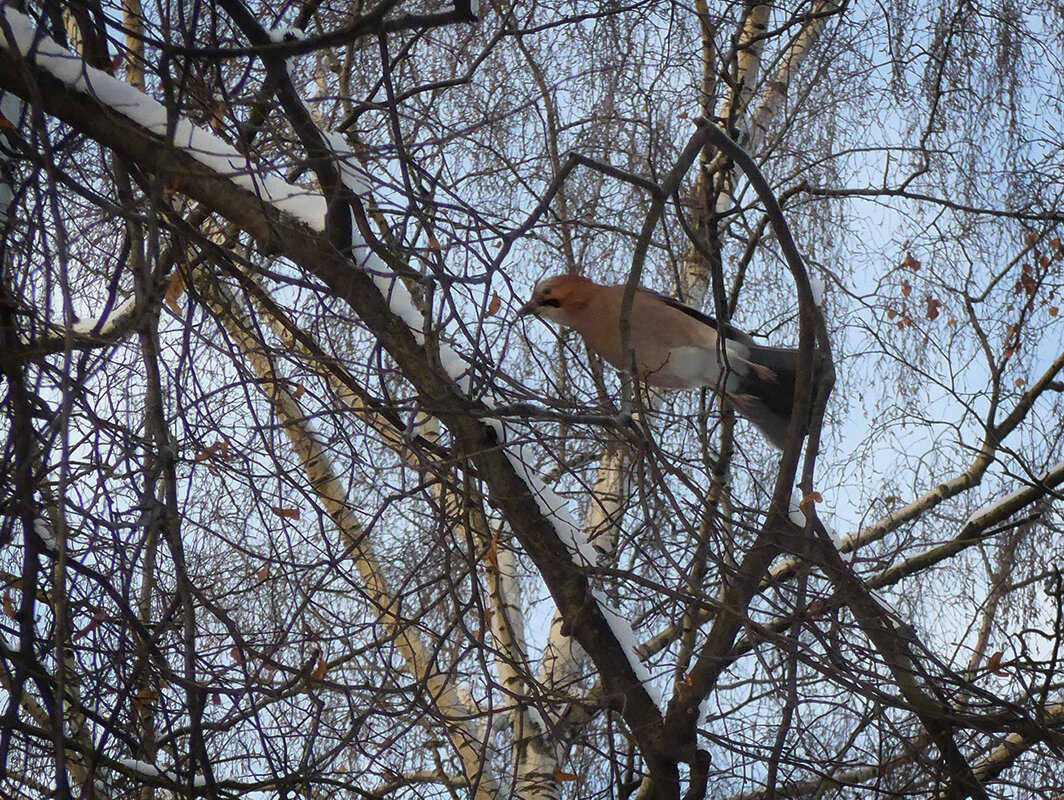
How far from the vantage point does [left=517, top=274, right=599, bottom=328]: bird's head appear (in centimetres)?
318

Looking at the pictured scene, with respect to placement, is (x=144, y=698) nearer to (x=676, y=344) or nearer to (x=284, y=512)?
(x=284, y=512)

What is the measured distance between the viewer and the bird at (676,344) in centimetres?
296

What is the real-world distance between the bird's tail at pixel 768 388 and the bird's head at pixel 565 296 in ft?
1.70

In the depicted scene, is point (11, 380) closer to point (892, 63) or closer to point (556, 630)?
point (556, 630)

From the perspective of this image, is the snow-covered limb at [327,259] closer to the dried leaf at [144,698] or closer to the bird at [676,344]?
the bird at [676,344]

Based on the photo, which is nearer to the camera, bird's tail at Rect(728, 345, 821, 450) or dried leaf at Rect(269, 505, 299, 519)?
dried leaf at Rect(269, 505, 299, 519)

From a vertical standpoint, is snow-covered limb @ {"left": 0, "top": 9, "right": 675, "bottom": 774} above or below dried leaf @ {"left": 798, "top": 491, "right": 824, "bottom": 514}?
above

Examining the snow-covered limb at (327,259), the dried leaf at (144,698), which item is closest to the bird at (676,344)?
the snow-covered limb at (327,259)

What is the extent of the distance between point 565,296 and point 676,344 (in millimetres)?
369

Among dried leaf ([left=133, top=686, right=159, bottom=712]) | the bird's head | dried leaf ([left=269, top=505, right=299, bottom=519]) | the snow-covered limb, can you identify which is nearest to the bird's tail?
the bird's head

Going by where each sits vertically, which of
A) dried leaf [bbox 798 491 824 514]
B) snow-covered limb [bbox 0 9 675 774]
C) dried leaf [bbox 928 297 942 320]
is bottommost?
dried leaf [bbox 798 491 824 514]

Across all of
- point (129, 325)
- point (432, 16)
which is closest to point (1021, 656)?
point (432, 16)

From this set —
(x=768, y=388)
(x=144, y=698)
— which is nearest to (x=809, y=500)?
(x=768, y=388)

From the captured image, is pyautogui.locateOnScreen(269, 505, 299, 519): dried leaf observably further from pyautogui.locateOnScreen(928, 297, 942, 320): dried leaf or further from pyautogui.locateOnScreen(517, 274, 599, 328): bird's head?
pyautogui.locateOnScreen(928, 297, 942, 320): dried leaf
